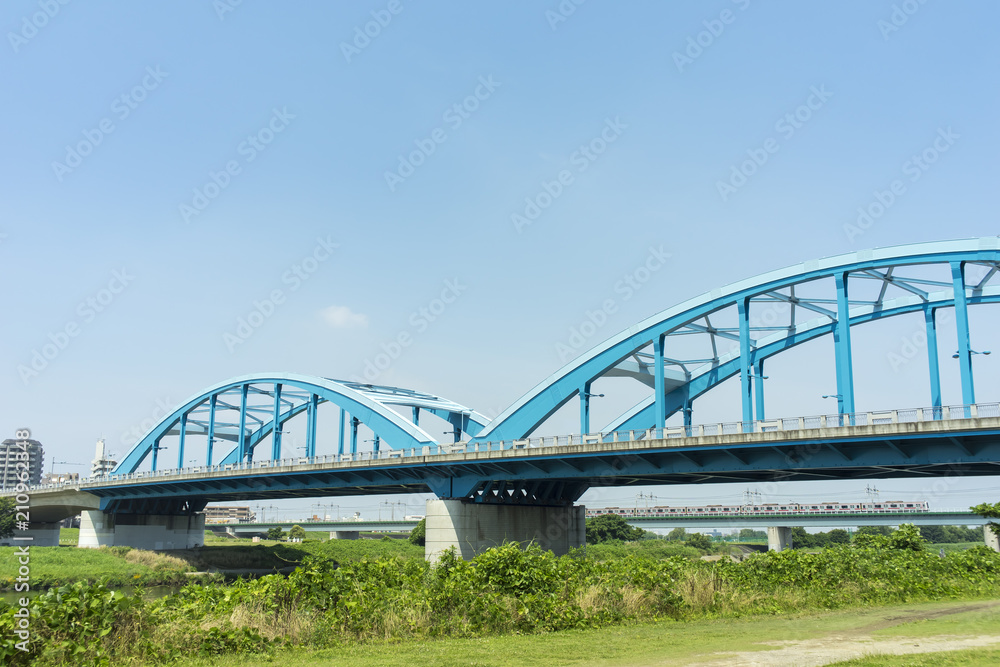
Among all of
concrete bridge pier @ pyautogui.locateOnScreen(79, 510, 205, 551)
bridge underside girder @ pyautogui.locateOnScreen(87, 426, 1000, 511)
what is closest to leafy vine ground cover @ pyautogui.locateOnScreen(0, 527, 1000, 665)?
bridge underside girder @ pyautogui.locateOnScreen(87, 426, 1000, 511)

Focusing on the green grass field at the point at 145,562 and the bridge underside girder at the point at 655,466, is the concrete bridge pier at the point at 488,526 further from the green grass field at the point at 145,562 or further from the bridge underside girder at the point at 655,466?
the green grass field at the point at 145,562

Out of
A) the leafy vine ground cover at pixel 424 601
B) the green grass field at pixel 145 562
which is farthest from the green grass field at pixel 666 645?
the green grass field at pixel 145 562

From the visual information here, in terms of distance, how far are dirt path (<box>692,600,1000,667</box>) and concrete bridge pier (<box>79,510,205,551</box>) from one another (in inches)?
3032

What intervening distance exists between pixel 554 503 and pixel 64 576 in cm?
3524

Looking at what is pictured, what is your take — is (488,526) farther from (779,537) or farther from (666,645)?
(779,537)

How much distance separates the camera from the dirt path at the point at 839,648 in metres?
12.2

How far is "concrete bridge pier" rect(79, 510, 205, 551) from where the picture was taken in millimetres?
76875

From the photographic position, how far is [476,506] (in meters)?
46.8

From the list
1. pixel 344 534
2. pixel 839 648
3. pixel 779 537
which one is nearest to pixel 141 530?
pixel 344 534

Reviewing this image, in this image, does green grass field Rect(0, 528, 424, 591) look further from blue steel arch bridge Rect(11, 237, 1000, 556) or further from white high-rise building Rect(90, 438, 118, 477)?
white high-rise building Rect(90, 438, 118, 477)

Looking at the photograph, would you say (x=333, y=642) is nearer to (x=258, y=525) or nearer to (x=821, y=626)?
(x=821, y=626)

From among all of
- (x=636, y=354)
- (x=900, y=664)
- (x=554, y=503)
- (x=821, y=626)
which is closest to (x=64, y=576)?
(x=554, y=503)

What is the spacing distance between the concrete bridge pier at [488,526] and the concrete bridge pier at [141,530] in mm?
46504

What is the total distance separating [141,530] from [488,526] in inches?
1933
